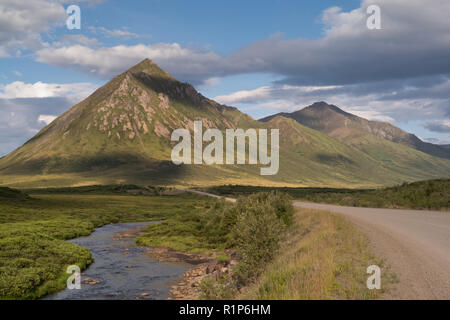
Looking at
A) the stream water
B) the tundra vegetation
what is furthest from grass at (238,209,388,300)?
the stream water

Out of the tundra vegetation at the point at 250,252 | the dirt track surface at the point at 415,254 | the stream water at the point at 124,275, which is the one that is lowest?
the stream water at the point at 124,275

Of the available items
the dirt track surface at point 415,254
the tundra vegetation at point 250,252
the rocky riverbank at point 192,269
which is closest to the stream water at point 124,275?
the rocky riverbank at point 192,269

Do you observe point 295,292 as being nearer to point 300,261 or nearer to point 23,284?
point 300,261

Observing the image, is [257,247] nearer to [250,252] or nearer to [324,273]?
[250,252]

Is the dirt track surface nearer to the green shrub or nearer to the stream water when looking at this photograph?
the green shrub

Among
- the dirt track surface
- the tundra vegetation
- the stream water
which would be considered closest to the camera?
the dirt track surface

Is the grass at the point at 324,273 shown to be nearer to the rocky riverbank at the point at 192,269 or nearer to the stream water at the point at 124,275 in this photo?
the rocky riverbank at the point at 192,269

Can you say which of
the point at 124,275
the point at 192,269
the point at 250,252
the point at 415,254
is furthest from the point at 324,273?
the point at 124,275

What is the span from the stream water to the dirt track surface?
43.8 feet

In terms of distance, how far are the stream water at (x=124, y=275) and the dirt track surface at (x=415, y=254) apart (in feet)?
43.8

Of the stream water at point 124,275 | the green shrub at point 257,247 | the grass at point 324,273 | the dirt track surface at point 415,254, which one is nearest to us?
the dirt track surface at point 415,254

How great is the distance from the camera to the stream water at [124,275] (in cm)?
2303

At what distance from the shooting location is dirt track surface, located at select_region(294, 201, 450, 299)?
1227cm

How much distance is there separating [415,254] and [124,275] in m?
20.3
